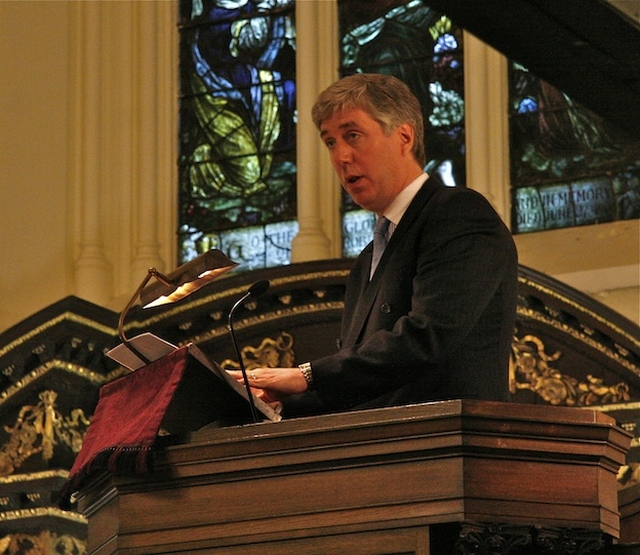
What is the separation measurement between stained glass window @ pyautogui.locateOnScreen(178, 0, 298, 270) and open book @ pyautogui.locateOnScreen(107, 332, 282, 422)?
597cm

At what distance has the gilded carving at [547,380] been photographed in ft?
26.1

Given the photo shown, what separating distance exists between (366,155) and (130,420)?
30.0 inches

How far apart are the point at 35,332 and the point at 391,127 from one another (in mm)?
4592

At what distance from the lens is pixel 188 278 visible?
4121 mm

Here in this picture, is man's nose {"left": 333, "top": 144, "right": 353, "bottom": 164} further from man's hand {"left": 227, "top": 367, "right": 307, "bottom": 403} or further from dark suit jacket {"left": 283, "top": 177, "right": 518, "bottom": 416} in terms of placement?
man's hand {"left": 227, "top": 367, "right": 307, "bottom": 403}

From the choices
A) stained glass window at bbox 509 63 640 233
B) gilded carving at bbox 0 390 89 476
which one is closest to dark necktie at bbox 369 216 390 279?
gilded carving at bbox 0 390 89 476

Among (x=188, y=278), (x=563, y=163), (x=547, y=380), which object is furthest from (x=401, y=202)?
(x=563, y=163)

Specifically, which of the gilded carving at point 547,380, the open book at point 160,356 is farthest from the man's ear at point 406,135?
the gilded carving at point 547,380

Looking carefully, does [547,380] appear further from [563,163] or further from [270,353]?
[563,163]

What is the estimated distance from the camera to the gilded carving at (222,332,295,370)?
27.0ft

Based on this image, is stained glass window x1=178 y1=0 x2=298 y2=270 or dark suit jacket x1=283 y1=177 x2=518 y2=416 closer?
dark suit jacket x1=283 y1=177 x2=518 y2=416

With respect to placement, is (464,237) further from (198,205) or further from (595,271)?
(198,205)

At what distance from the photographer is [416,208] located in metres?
3.95

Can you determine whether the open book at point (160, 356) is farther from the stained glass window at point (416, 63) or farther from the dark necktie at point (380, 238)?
the stained glass window at point (416, 63)
